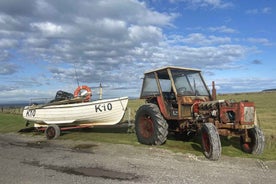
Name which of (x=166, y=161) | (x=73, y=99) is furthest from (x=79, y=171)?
(x=73, y=99)

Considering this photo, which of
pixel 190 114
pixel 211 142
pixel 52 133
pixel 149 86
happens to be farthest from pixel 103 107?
pixel 211 142

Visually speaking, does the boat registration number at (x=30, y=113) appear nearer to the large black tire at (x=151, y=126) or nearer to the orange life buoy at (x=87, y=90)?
the orange life buoy at (x=87, y=90)

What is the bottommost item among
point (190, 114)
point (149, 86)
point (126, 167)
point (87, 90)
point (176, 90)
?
point (126, 167)

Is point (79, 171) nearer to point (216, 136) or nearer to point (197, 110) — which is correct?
point (216, 136)

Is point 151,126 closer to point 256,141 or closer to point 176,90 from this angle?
point 176,90

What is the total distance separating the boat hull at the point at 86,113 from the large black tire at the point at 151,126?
2.97m

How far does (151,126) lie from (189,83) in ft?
5.85

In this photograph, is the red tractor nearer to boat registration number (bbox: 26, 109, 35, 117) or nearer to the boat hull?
the boat hull

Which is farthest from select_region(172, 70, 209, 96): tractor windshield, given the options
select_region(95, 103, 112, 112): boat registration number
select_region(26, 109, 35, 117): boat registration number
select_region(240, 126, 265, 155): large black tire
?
select_region(26, 109, 35, 117): boat registration number

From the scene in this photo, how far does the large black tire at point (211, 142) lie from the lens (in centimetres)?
717

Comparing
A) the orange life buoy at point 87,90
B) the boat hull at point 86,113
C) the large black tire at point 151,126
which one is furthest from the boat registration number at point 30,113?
the large black tire at point 151,126

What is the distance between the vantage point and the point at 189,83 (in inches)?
386

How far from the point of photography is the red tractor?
24.9 ft

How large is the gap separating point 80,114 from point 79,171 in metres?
A: 6.99
